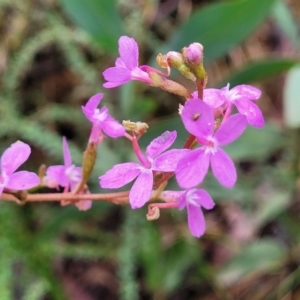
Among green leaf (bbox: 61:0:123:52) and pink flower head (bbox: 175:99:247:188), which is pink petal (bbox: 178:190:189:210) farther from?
green leaf (bbox: 61:0:123:52)

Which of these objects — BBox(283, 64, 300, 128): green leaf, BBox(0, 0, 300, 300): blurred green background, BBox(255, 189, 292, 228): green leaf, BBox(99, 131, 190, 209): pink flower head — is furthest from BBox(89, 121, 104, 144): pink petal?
BBox(255, 189, 292, 228): green leaf

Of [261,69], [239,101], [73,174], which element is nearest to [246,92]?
[239,101]

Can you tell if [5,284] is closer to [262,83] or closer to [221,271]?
[221,271]

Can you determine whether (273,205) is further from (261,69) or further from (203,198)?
(203,198)

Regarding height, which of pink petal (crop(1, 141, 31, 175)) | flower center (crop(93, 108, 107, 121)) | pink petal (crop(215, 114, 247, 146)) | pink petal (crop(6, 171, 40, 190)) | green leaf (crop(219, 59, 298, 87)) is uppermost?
pink petal (crop(1, 141, 31, 175))

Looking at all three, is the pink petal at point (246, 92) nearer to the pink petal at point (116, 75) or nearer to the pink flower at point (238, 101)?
the pink flower at point (238, 101)

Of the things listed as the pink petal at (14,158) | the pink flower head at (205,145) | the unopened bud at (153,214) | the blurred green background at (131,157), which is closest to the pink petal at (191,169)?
the pink flower head at (205,145)

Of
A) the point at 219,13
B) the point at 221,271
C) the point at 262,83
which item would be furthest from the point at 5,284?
the point at 262,83
